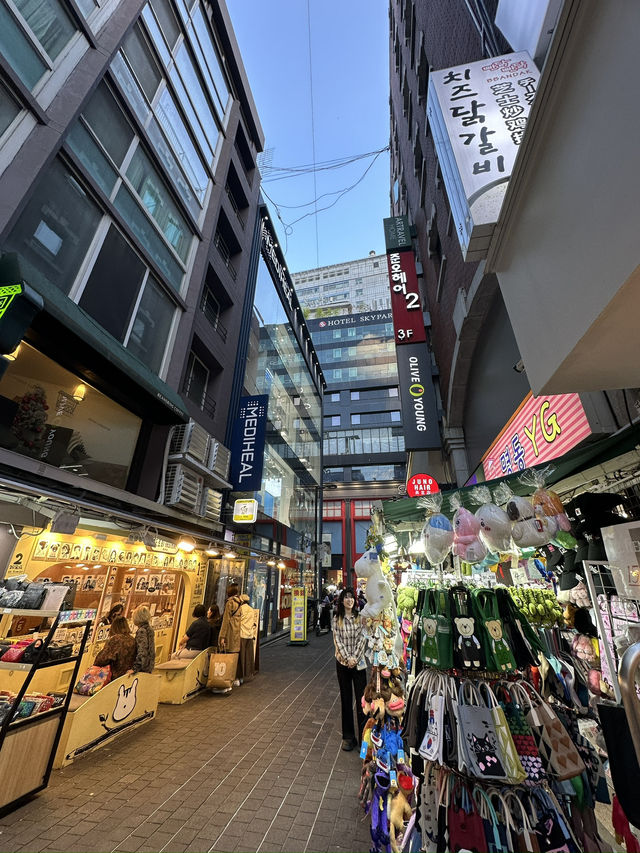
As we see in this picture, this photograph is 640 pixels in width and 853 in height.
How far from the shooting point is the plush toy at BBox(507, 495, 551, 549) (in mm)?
3432

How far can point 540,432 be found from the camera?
5.19m


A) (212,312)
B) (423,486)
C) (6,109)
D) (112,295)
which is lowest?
(423,486)

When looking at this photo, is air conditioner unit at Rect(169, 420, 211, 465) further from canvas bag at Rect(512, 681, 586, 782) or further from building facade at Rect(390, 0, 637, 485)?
canvas bag at Rect(512, 681, 586, 782)

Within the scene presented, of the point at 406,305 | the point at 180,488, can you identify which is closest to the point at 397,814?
the point at 180,488

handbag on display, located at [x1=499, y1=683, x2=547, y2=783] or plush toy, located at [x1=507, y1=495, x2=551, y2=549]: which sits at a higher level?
plush toy, located at [x1=507, y1=495, x2=551, y2=549]

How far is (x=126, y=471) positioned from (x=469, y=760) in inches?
314

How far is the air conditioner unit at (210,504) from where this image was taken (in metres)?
9.06

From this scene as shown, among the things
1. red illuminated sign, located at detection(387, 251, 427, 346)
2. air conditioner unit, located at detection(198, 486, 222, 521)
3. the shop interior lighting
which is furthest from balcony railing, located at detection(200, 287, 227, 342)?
the shop interior lighting

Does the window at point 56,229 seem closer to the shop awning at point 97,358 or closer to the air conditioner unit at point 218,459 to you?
the shop awning at point 97,358

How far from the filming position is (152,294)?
919 centimetres

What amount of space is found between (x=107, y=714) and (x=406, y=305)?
13.2 meters

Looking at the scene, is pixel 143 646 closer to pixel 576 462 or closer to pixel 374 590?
pixel 374 590

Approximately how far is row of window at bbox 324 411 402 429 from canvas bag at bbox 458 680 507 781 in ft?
125

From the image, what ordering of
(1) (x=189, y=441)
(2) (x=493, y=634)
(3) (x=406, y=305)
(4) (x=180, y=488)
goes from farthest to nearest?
(3) (x=406, y=305)
(1) (x=189, y=441)
(4) (x=180, y=488)
(2) (x=493, y=634)
